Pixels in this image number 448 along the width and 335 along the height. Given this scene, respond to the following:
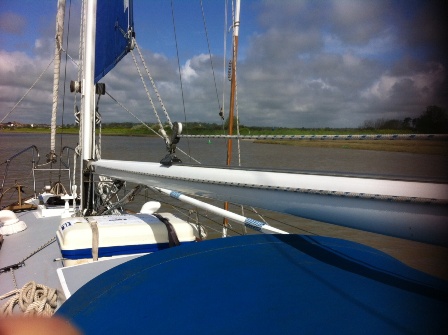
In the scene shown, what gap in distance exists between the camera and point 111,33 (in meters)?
3.99

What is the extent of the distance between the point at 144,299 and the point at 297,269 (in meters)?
0.69

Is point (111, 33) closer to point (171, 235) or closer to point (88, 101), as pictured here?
point (88, 101)

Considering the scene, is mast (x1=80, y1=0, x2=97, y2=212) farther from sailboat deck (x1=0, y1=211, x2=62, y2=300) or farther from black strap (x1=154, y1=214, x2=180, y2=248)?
black strap (x1=154, y1=214, x2=180, y2=248)

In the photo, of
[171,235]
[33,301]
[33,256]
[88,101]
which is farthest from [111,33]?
[33,301]

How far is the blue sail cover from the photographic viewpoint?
146 inches

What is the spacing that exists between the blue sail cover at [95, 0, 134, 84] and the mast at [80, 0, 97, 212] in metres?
0.07

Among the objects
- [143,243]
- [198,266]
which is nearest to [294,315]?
[198,266]

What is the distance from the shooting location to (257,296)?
1.27 meters

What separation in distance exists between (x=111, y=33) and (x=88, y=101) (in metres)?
1.02

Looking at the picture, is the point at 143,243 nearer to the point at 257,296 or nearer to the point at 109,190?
the point at 257,296

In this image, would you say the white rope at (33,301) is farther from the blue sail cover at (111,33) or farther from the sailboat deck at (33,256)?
the blue sail cover at (111,33)

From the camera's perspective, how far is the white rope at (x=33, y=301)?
2.29 m

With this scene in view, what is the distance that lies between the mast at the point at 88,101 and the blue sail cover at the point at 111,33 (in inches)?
2.7

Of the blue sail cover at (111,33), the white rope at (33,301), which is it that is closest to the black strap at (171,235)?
the white rope at (33,301)
